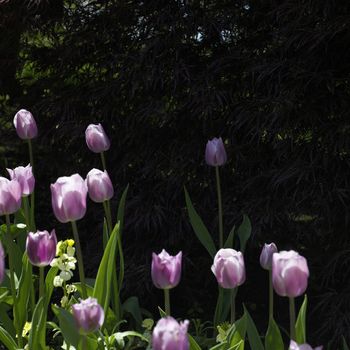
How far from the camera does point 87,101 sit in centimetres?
330

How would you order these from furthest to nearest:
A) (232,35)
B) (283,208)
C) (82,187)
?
(232,35)
(283,208)
(82,187)

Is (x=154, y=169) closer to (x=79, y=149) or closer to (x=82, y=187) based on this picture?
(x=79, y=149)

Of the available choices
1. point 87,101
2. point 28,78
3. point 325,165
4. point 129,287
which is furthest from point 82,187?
point 28,78

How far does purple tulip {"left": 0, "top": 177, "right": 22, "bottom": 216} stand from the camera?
164 cm

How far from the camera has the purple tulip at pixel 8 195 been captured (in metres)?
1.64

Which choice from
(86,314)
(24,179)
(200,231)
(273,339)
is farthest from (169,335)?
(200,231)

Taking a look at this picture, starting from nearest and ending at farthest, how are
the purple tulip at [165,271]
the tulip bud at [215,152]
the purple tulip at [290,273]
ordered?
1. the purple tulip at [290,273]
2. the purple tulip at [165,271]
3. the tulip bud at [215,152]

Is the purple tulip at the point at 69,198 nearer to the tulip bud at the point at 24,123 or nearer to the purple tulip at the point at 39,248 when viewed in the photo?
the purple tulip at the point at 39,248

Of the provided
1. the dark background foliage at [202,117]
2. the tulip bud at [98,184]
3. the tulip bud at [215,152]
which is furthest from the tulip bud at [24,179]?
the dark background foliage at [202,117]

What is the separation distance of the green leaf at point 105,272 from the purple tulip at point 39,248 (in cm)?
25

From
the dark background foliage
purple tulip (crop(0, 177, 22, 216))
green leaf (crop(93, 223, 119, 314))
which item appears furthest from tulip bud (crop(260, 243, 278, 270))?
the dark background foliage

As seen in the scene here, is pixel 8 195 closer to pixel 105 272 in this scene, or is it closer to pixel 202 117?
pixel 105 272

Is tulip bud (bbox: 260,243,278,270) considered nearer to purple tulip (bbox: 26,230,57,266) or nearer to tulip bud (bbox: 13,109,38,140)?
purple tulip (bbox: 26,230,57,266)

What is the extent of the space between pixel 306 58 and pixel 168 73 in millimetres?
675
